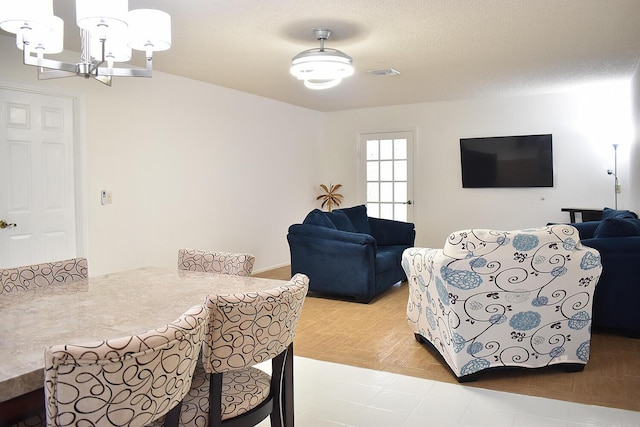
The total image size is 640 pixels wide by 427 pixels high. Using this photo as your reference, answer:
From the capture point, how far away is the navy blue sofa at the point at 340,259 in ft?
17.8

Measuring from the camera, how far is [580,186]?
23.8 ft

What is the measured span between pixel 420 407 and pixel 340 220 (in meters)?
3.34

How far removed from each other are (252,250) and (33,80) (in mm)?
3562

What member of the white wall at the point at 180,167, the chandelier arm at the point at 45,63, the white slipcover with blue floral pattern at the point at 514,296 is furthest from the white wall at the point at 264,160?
the white slipcover with blue floral pattern at the point at 514,296

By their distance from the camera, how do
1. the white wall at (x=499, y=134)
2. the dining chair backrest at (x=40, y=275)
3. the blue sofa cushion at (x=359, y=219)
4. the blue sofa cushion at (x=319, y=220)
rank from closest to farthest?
the dining chair backrest at (x=40, y=275)
the blue sofa cushion at (x=319, y=220)
the blue sofa cushion at (x=359, y=219)
the white wall at (x=499, y=134)

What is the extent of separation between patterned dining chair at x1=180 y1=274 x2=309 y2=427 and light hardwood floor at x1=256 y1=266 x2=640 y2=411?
178 centimetres

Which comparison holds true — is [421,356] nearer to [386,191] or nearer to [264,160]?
[264,160]

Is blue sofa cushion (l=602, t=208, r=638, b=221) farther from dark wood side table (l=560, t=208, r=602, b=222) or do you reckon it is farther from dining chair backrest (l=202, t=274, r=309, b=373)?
dining chair backrest (l=202, t=274, r=309, b=373)

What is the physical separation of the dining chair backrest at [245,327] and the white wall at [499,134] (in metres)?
5.64

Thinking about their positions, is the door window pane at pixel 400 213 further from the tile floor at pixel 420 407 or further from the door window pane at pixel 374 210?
the tile floor at pixel 420 407

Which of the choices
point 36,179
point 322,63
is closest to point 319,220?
point 322,63

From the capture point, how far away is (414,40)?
455cm

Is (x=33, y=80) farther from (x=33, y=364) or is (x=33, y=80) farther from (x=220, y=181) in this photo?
(x=33, y=364)

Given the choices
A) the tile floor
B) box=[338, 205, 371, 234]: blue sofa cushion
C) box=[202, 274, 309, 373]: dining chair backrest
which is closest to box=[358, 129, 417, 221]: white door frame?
box=[338, 205, 371, 234]: blue sofa cushion
